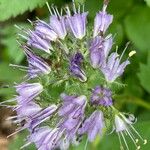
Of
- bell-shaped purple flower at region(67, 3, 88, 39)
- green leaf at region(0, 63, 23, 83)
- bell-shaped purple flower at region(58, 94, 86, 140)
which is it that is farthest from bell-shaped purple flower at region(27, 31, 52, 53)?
green leaf at region(0, 63, 23, 83)

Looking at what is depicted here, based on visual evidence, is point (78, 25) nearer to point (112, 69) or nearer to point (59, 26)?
point (59, 26)

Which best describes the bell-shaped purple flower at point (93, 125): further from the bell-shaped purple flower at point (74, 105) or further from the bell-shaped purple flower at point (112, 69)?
the bell-shaped purple flower at point (112, 69)

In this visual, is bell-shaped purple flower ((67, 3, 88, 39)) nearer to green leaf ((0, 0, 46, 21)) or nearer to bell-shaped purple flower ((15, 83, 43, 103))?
bell-shaped purple flower ((15, 83, 43, 103))

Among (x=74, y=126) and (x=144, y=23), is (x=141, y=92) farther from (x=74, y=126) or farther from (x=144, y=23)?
(x=74, y=126)

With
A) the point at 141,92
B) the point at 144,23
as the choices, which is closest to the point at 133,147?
the point at 141,92

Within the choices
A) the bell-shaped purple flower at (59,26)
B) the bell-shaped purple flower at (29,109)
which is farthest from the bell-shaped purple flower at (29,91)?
the bell-shaped purple flower at (59,26)

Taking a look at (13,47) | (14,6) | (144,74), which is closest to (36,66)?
(14,6)
